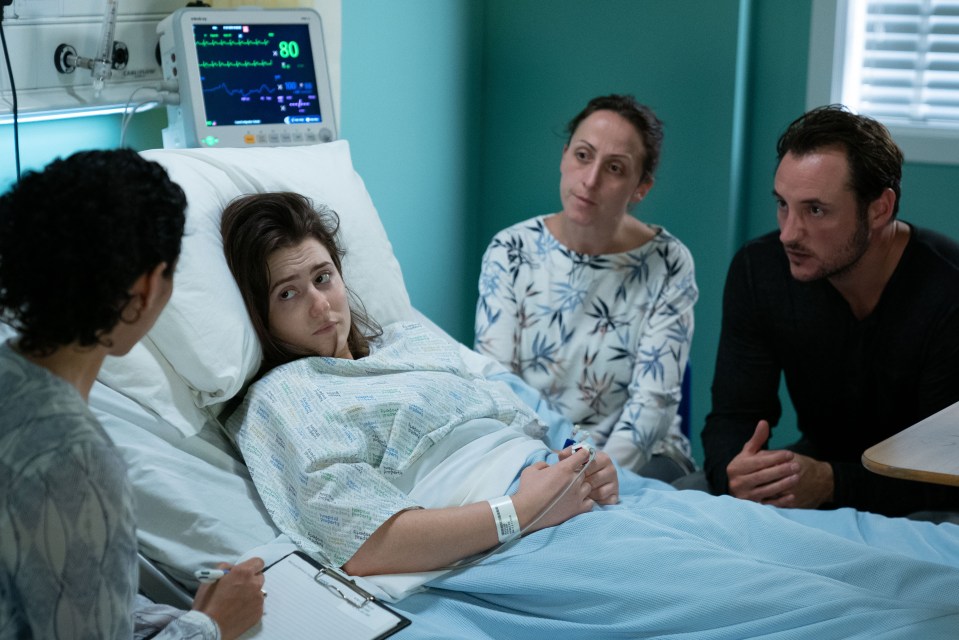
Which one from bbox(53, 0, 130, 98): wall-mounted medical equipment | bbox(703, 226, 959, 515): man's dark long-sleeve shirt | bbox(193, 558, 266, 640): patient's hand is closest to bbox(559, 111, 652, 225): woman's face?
bbox(703, 226, 959, 515): man's dark long-sleeve shirt

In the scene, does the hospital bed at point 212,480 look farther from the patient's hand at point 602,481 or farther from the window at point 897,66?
the window at point 897,66

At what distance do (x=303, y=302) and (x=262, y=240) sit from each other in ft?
0.39

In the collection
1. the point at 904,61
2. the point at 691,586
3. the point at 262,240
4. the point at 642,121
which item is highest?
the point at 904,61

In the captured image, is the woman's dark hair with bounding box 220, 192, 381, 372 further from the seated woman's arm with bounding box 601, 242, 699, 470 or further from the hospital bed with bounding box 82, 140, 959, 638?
the seated woman's arm with bounding box 601, 242, 699, 470

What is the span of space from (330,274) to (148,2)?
27.4 inches

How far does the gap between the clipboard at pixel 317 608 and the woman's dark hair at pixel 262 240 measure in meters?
0.42

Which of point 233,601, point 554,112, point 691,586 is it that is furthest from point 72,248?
point 554,112

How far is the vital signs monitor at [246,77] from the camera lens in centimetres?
198

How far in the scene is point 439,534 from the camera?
153 cm

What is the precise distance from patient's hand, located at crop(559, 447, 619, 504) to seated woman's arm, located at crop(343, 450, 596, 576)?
137 millimetres

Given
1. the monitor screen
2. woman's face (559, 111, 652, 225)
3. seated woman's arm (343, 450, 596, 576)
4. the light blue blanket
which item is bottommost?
the light blue blanket

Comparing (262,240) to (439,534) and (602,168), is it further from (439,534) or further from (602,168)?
(602,168)

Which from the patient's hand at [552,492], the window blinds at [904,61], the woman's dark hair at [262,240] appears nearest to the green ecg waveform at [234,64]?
the woman's dark hair at [262,240]

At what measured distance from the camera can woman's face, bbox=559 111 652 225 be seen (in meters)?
2.38
